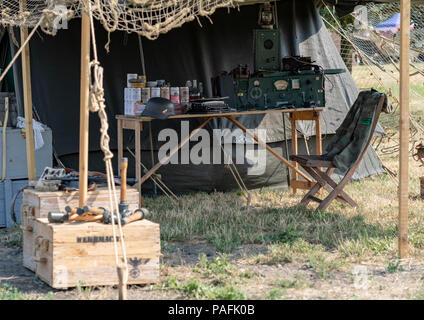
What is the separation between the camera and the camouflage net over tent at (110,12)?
4.25m

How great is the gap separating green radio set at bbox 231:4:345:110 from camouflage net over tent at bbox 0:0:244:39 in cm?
129

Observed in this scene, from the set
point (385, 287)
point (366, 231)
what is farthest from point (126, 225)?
point (366, 231)

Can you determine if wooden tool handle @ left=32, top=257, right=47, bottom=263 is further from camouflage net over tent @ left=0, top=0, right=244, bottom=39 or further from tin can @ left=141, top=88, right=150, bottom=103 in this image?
tin can @ left=141, top=88, right=150, bottom=103

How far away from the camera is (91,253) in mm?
3938

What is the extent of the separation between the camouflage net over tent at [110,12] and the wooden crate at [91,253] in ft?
3.79

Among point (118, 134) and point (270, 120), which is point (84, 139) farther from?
point (270, 120)

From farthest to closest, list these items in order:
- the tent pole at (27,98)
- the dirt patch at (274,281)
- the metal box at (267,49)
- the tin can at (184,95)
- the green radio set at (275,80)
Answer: the metal box at (267,49)
the green radio set at (275,80)
the tin can at (184,95)
the tent pole at (27,98)
the dirt patch at (274,281)

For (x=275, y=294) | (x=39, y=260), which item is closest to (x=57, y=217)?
(x=39, y=260)

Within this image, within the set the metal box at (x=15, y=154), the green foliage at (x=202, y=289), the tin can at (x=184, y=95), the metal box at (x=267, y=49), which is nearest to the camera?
the green foliage at (x=202, y=289)

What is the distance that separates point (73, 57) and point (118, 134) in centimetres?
97

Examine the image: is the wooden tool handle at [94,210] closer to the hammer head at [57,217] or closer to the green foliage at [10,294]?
the hammer head at [57,217]

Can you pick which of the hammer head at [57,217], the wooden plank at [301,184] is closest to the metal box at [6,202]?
the hammer head at [57,217]

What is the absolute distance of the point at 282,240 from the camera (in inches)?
203

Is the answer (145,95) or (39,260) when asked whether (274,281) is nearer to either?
(39,260)
